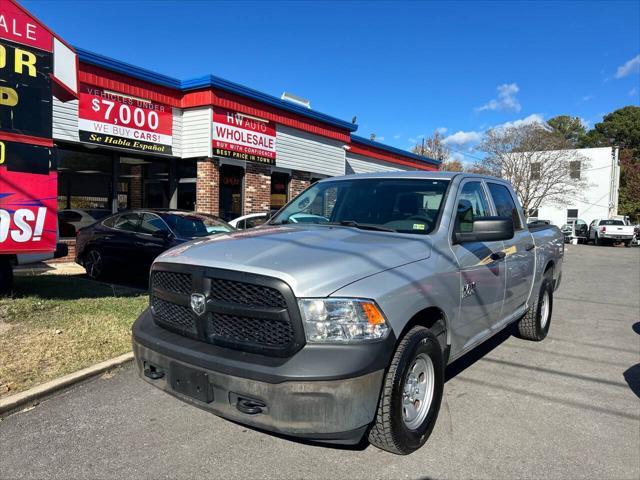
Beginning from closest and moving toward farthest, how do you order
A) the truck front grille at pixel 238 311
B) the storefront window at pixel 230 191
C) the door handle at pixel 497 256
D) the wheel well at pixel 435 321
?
1. the truck front grille at pixel 238 311
2. the wheel well at pixel 435 321
3. the door handle at pixel 497 256
4. the storefront window at pixel 230 191

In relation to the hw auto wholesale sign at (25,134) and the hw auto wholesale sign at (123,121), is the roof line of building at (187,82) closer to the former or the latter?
the hw auto wholesale sign at (123,121)

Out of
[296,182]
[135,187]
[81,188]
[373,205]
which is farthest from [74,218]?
[373,205]

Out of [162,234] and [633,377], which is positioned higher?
[162,234]

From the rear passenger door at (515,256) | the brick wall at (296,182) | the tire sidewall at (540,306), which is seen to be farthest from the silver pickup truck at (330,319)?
the brick wall at (296,182)

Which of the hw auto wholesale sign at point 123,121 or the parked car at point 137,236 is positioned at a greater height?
the hw auto wholesale sign at point 123,121

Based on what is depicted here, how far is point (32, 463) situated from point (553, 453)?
3.33m

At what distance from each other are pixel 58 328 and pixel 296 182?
11312 millimetres

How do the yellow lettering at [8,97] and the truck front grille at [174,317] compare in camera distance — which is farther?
the yellow lettering at [8,97]

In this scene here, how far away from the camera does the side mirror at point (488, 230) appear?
3.48 metres

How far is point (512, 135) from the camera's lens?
35312mm

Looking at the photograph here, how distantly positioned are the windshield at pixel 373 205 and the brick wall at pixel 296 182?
11310 mm

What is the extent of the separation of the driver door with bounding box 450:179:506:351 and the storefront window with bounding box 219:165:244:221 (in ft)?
32.9

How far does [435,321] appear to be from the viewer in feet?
10.8

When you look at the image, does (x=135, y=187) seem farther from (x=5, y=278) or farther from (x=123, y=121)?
(x=5, y=278)
